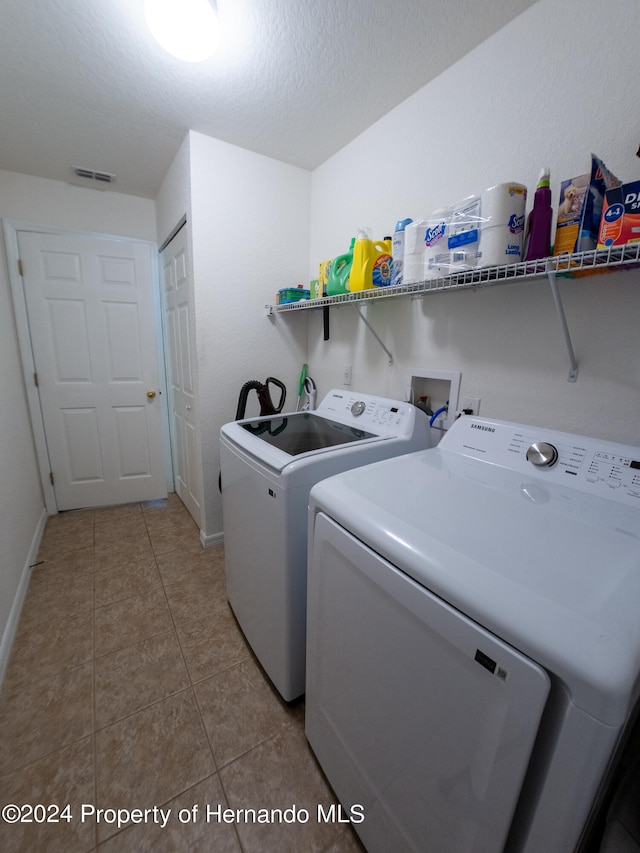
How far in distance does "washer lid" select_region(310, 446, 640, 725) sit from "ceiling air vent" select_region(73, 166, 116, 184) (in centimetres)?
276

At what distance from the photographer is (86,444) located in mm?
2801

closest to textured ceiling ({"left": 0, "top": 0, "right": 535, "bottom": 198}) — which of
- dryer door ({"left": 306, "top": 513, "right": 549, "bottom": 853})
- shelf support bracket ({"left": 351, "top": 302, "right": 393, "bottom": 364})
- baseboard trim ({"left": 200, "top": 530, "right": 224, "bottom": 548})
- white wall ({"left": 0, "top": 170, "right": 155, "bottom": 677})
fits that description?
white wall ({"left": 0, "top": 170, "right": 155, "bottom": 677})

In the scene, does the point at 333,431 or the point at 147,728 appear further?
the point at 333,431

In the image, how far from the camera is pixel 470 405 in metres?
1.42

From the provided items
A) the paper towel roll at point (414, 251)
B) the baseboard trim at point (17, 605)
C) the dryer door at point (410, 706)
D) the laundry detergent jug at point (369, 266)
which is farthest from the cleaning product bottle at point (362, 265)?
the baseboard trim at point (17, 605)

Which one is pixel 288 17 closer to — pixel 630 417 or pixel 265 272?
pixel 265 272

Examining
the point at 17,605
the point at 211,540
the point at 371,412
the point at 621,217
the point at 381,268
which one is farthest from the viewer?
the point at 211,540

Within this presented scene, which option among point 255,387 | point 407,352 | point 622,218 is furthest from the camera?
point 255,387

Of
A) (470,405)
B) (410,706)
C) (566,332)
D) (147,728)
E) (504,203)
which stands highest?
(504,203)

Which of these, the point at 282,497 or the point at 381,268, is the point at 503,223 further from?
the point at 282,497

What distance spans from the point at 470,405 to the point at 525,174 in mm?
828

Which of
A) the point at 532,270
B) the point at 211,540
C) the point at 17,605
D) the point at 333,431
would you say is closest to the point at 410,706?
the point at 333,431

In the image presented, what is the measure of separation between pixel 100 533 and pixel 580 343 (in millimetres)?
3004

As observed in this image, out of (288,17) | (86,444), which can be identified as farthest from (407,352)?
(86,444)
